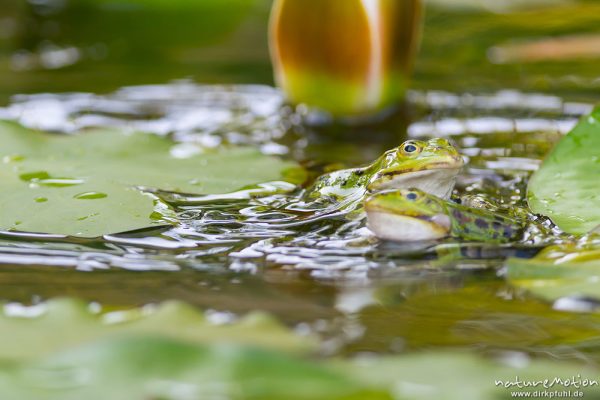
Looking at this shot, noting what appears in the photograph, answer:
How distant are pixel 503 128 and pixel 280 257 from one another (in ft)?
2.46

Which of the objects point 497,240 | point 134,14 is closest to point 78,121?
point 497,240

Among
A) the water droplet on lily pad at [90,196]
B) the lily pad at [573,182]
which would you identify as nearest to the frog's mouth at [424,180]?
the lily pad at [573,182]

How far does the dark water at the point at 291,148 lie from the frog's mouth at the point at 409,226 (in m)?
0.01

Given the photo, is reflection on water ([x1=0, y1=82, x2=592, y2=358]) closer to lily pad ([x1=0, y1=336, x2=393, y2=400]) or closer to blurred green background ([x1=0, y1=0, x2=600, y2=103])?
lily pad ([x1=0, y1=336, x2=393, y2=400])

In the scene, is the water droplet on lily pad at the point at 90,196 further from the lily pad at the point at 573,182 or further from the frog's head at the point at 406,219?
the lily pad at the point at 573,182

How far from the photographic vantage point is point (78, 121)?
1.62 metres

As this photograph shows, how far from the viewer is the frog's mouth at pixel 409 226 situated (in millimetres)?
944

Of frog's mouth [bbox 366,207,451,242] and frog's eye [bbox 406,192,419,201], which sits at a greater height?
frog's eye [bbox 406,192,419,201]

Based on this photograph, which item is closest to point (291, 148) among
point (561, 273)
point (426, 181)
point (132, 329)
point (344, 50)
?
point (344, 50)

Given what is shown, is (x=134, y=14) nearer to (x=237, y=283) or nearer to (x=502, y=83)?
(x=502, y=83)

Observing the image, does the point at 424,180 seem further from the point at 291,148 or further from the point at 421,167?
the point at 291,148

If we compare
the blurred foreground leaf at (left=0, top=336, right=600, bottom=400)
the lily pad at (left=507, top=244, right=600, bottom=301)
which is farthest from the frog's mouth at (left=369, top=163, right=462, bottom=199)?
the blurred foreground leaf at (left=0, top=336, right=600, bottom=400)

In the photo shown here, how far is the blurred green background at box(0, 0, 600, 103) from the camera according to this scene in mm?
1959

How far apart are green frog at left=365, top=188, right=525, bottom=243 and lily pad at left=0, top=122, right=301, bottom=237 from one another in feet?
0.77
